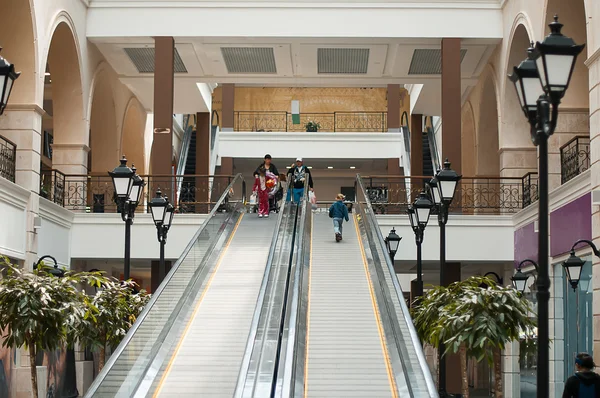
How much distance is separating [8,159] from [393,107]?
21560mm

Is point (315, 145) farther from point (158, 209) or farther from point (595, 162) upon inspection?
point (595, 162)

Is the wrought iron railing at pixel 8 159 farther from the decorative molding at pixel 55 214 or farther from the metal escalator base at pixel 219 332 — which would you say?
the metal escalator base at pixel 219 332

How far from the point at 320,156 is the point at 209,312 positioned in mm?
22574

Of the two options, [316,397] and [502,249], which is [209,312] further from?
[502,249]

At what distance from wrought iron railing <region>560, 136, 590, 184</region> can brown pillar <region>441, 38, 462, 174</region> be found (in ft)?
13.6

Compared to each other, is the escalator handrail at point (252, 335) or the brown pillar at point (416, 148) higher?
the brown pillar at point (416, 148)

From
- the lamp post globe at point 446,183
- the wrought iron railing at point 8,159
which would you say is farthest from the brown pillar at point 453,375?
the wrought iron railing at point 8,159

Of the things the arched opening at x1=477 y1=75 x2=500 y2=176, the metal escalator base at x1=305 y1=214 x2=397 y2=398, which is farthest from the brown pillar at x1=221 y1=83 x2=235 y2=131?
the metal escalator base at x1=305 y1=214 x2=397 y2=398

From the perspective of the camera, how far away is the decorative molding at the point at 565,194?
17016 millimetres

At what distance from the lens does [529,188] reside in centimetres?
2269

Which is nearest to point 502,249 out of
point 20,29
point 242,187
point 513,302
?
point 242,187

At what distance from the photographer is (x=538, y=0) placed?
20625mm

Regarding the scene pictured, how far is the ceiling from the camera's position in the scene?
25406 millimetres

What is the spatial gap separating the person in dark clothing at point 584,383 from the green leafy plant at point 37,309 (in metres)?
6.50
